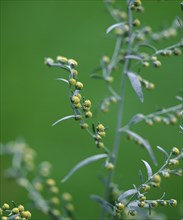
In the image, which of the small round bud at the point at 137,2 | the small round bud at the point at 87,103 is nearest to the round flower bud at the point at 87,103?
the small round bud at the point at 87,103

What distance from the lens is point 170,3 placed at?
4.88m

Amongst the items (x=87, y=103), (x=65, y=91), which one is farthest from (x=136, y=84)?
(x=65, y=91)

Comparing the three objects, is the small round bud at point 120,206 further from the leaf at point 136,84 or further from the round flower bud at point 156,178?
the leaf at point 136,84

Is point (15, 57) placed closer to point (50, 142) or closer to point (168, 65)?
point (50, 142)

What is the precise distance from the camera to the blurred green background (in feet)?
13.1

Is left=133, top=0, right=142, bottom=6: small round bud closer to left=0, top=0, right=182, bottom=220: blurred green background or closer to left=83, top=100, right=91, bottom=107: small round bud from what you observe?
left=83, top=100, right=91, bottom=107: small round bud

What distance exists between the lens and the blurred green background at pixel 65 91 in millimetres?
3988

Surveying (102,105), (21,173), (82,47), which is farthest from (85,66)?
(102,105)

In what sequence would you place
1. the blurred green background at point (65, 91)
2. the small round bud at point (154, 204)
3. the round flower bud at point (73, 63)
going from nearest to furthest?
the small round bud at point (154, 204) < the round flower bud at point (73, 63) < the blurred green background at point (65, 91)

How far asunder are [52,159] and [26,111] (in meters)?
0.58

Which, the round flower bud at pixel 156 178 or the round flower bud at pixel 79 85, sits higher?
the round flower bud at pixel 79 85

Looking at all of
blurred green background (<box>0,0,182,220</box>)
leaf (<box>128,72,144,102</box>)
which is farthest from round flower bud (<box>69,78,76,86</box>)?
blurred green background (<box>0,0,182,220</box>)

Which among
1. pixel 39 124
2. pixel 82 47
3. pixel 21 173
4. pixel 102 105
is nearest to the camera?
pixel 102 105

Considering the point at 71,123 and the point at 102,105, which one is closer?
the point at 102,105
